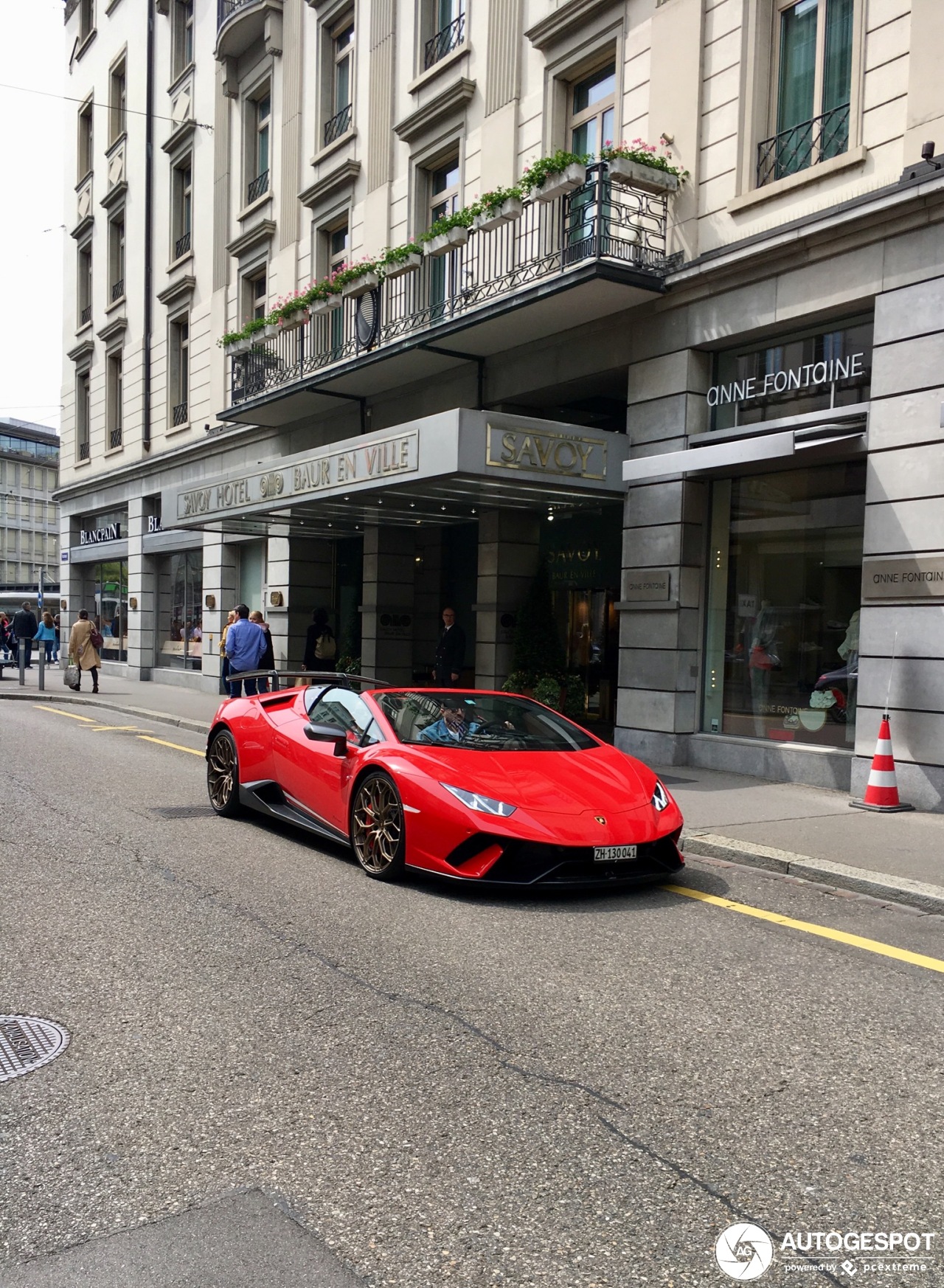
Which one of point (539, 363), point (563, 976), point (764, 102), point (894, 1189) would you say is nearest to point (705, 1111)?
point (894, 1189)

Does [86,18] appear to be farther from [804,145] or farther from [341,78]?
[804,145]

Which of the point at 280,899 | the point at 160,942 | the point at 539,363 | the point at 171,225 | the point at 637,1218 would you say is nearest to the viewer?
the point at 637,1218

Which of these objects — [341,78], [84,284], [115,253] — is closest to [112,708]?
[341,78]

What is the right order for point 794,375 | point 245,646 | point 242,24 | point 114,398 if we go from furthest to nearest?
point 114,398
point 242,24
point 245,646
point 794,375

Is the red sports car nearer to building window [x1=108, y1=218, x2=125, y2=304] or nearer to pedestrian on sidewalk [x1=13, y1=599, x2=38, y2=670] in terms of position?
pedestrian on sidewalk [x1=13, y1=599, x2=38, y2=670]

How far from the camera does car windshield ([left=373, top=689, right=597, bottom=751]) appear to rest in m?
7.35

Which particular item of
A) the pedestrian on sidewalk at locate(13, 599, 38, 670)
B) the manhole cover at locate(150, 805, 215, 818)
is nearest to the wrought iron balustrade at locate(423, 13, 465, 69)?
the manhole cover at locate(150, 805, 215, 818)

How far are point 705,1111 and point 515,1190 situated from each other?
845 millimetres

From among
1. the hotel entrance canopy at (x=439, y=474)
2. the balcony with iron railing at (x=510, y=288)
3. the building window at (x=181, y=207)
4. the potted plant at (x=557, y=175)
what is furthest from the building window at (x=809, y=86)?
the building window at (x=181, y=207)

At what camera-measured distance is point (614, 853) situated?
6.38 meters

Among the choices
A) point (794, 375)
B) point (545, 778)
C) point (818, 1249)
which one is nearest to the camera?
point (818, 1249)

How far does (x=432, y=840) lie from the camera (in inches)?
255

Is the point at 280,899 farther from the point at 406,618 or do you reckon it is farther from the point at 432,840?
the point at 406,618

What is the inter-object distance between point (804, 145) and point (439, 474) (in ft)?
17.2
